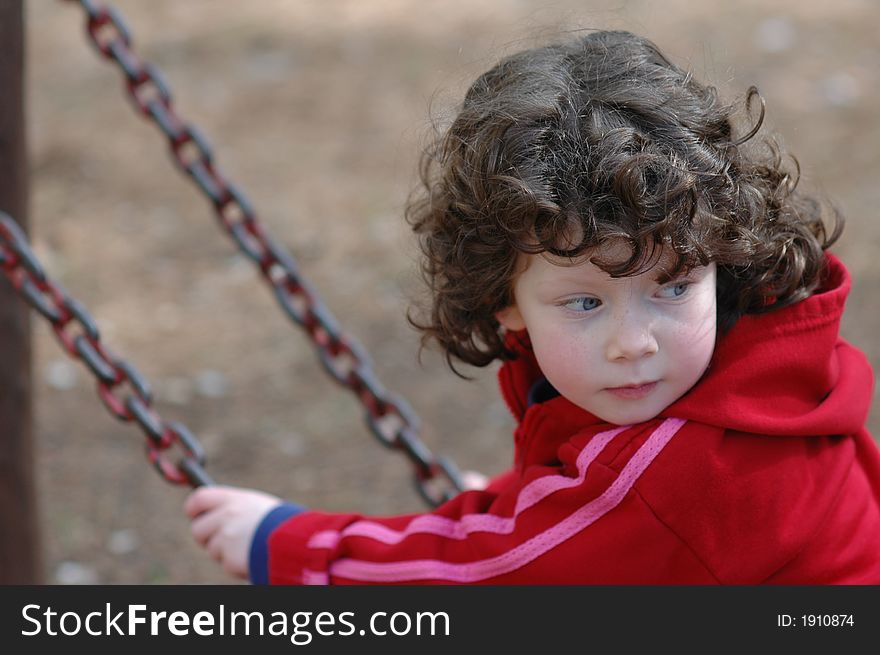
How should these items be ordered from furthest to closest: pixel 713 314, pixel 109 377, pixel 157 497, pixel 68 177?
pixel 68 177, pixel 157 497, pixel 109 377, pixel 713 314

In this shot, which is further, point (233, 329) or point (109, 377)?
point (233, 329)

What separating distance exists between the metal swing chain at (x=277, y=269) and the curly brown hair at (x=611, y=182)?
47cm

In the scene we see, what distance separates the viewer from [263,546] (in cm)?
171

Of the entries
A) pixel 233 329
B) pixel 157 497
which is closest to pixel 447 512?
pixel 157 497

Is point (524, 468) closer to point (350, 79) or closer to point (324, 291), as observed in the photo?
point (324, 291)

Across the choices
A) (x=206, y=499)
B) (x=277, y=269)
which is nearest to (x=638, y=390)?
(x=206, y=499)

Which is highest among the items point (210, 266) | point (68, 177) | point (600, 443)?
point (68, 177)

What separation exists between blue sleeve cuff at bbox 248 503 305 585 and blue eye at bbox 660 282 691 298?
66 cm

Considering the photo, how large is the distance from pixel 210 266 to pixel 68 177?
2.91ft

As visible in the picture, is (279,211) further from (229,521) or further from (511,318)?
(511,318)

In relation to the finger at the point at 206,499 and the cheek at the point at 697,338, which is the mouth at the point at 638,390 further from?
the finger at the point at 206,499

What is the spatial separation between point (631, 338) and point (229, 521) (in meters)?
0.72

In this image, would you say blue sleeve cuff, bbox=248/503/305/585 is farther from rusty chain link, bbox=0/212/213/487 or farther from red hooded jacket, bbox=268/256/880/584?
red hooded jacket, bbox=268/256/880/584

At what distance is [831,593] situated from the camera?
1459 mm
